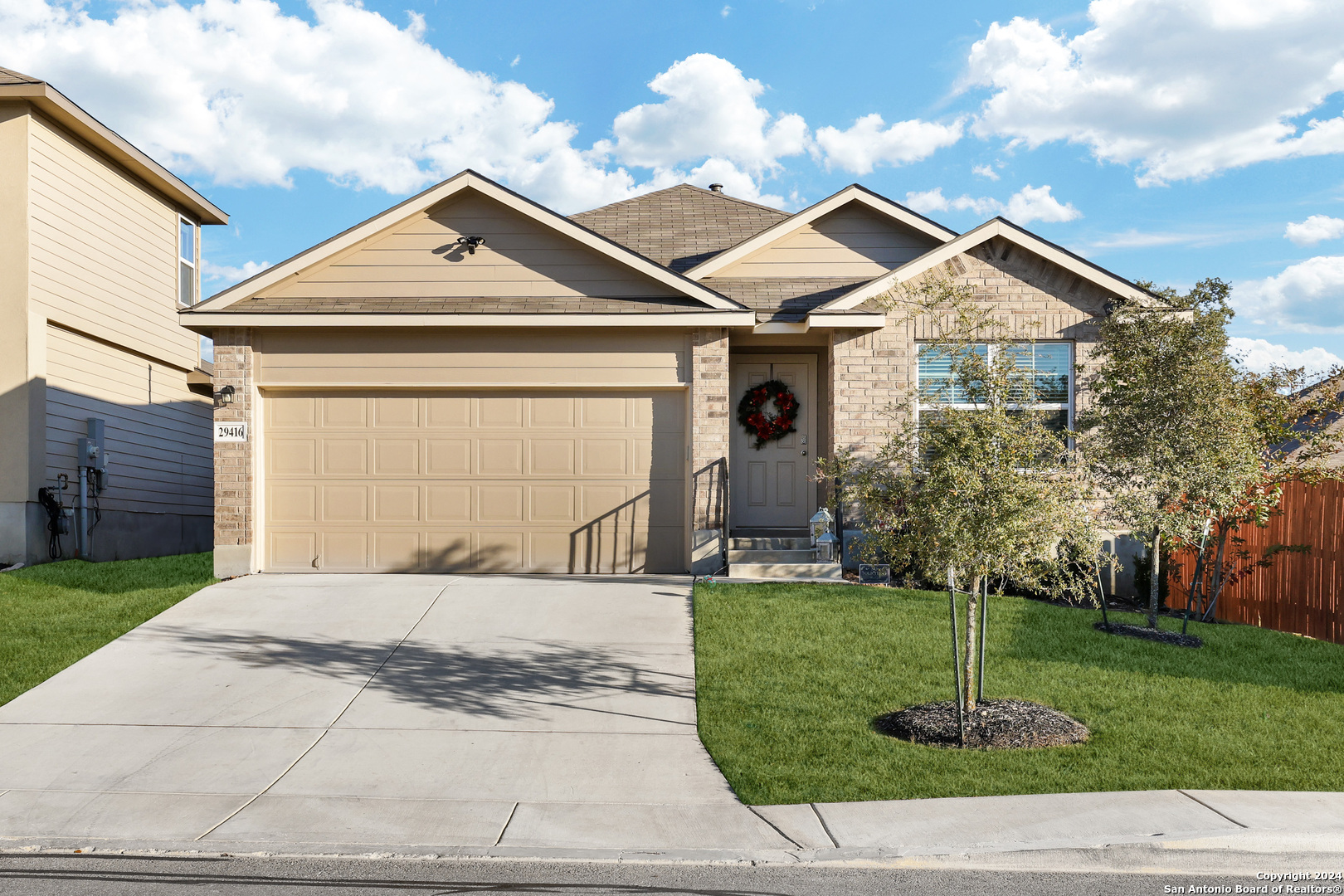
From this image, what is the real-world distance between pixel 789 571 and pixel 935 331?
11.5 feet

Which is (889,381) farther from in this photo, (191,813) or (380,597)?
(191,813)

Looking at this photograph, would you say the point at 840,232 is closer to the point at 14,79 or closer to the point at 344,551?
the point at 344,551

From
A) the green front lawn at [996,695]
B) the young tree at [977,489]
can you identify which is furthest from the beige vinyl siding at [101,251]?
the young tree at [977,489]

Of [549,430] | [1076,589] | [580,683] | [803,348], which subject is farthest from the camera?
[803,348]

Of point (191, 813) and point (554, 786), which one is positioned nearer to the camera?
point (191, 813)

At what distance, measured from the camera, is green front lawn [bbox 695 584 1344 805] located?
228 inches

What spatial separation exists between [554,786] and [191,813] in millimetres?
1999

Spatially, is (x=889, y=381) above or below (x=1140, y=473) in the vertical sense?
above

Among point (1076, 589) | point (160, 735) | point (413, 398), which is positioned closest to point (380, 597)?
point (413, 398)

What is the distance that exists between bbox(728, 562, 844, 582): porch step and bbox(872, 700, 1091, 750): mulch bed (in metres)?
4.18

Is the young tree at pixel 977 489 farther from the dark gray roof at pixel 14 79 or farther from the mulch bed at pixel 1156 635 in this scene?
the dark gray roof at pixel 14 79

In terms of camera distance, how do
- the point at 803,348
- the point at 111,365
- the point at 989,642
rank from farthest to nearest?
the point at 111,365, the point at 803,348, the point at 989,642

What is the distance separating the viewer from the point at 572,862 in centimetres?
474

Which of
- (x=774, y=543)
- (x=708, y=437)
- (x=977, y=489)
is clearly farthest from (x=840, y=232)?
(x=977, y=489)
